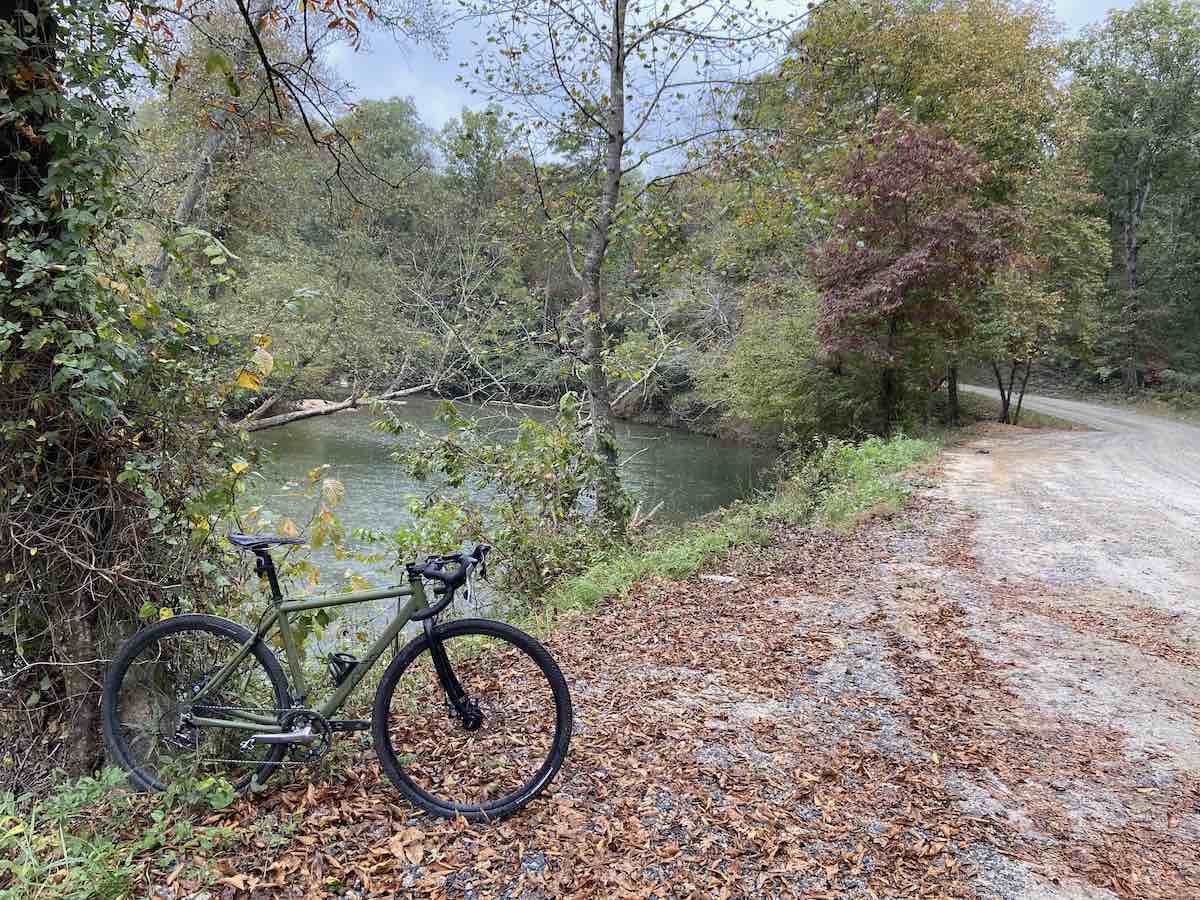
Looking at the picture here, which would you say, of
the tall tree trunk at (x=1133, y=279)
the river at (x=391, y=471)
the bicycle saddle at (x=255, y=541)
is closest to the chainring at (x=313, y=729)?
the bicycle saddle at (x=255, y=541)

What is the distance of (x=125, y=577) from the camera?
9.12ft

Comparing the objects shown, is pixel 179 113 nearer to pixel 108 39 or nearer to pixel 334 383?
pixel 108 39

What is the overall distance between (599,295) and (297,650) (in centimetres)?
587

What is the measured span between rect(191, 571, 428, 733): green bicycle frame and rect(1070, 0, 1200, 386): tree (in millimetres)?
30704

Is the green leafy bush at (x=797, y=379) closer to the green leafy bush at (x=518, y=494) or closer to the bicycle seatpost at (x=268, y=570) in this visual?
the green leafy bush at (x=518, y=494)

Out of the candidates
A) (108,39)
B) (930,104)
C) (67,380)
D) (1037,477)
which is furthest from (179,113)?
(930,104)

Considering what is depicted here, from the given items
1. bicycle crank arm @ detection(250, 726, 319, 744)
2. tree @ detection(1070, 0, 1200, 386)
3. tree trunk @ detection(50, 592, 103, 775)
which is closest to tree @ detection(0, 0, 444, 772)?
tree trunk @ detection(50, 592, 103, 775)

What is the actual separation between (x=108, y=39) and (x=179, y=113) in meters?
7.02

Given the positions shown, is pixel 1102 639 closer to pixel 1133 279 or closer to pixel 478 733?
pixel 478 733

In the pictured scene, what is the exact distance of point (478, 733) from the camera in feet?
8.84

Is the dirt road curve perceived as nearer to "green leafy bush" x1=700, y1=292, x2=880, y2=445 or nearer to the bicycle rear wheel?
"green leafy bush" x1=700, y1=292, x2=880, y2=445

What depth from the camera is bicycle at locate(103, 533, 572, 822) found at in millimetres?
2482

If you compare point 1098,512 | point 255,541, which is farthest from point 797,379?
point 255,541

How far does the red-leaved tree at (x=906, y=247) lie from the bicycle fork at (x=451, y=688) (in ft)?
40.9
